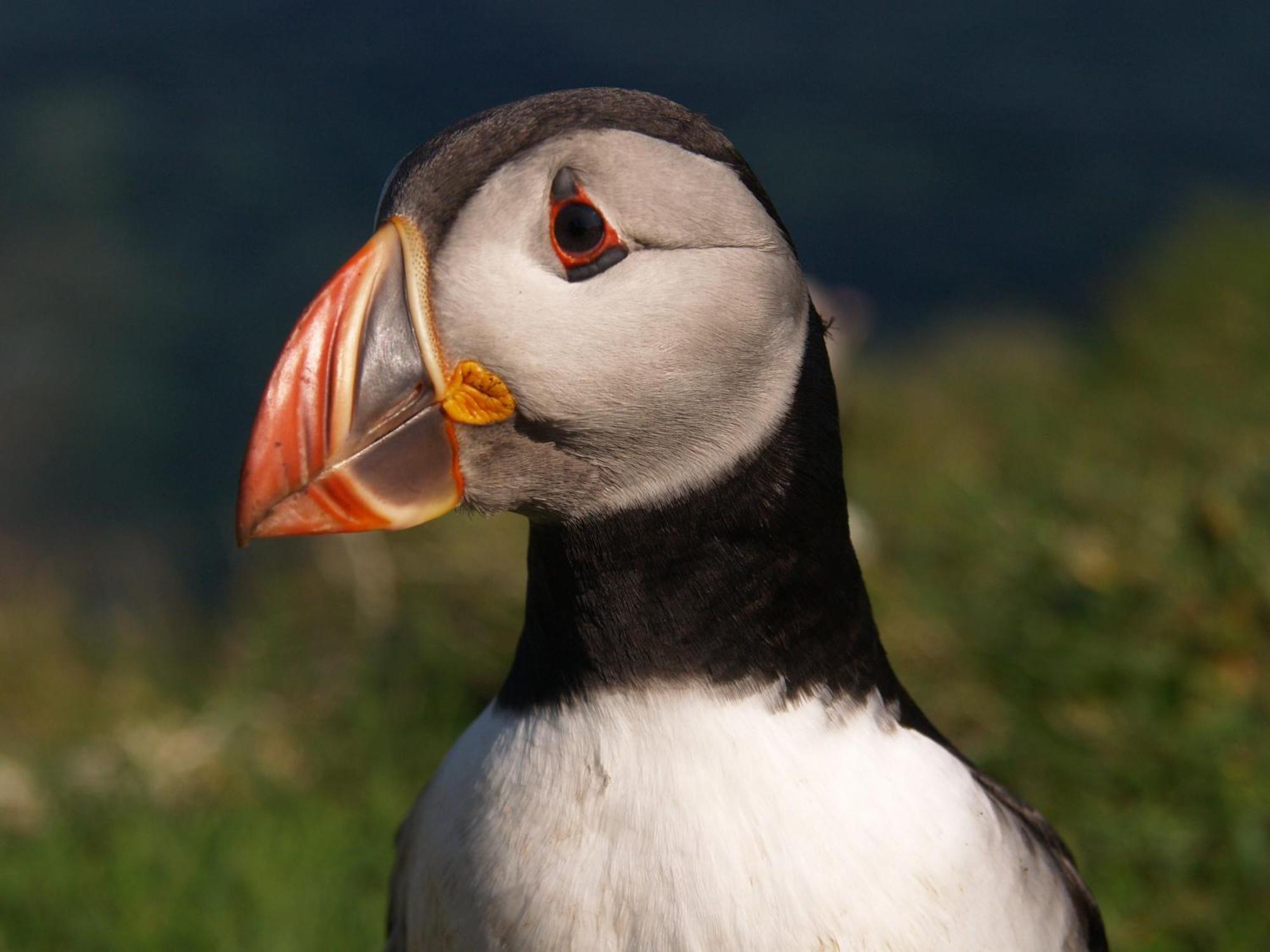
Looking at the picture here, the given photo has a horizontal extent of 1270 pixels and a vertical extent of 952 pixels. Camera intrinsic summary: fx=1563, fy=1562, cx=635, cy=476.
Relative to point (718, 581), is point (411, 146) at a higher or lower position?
lower

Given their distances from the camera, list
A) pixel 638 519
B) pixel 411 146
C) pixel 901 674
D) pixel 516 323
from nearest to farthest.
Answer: pixel 516 323 → pixel 638 519 → pixel 901 674 → pixel 411 146

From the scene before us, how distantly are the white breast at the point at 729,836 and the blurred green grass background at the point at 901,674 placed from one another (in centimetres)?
177

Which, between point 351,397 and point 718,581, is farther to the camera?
point 718,581

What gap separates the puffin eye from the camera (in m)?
1.66

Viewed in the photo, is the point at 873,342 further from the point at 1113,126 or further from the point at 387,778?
the point at 387,778

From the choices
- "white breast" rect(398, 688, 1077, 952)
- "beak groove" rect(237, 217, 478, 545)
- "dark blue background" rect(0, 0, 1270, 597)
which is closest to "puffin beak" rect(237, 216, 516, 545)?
"beak groove" rect(237, 217, 478, 545)

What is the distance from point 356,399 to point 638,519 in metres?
0.35

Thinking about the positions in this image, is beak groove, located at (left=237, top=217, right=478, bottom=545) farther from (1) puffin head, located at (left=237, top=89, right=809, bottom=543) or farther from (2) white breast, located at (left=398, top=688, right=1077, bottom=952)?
(2) white breast, located at (left=398, top=688, right=1077, bottom=952)

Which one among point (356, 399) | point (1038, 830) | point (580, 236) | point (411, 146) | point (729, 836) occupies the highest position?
point (580, 236)

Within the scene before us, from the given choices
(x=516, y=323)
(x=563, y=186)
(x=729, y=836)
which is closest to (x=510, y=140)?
(x=563, y=186)

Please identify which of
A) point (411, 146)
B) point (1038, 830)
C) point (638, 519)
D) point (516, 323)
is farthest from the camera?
point (411, 146)

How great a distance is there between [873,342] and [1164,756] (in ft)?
24.9

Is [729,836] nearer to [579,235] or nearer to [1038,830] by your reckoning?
[1038,830]

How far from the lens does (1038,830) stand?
7.09ft
